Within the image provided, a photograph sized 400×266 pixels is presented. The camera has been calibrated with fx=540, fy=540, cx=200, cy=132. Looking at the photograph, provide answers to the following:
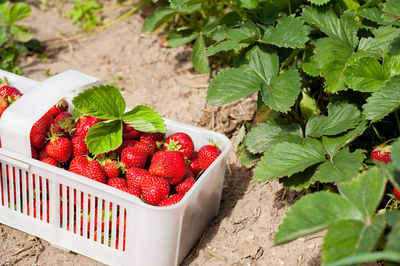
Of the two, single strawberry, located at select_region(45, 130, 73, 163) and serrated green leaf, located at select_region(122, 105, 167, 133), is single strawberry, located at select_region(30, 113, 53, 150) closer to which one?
single strawberry, located at select_region(45, 130, 73, 163)

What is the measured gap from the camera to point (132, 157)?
1.57m

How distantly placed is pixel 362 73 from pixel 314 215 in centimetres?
53

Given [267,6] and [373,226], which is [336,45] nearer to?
[267,6]

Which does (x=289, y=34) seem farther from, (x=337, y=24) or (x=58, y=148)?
(x=58, y=148)

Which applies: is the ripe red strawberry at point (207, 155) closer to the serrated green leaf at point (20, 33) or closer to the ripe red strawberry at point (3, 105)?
the ripe red strawberry at point (3, 105)

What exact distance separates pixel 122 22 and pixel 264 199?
1325 mm

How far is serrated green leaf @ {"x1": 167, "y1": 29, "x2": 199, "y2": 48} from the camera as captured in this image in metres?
2.16

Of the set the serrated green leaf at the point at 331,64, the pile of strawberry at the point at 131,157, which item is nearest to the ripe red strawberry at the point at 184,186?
the pile of strawberry at the point at 131,157

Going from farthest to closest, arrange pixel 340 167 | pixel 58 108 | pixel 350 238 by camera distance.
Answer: pixel 58 108, pixel 340 167, pixel 350 238

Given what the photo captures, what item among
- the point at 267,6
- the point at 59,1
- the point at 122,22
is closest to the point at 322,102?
the point at 267,6

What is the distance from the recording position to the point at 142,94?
7.39 feet

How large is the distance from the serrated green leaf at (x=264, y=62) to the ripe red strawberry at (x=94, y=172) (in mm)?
545

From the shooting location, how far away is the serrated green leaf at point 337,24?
1551 millimetres

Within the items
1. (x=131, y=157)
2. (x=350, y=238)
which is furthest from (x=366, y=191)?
(x=131, y=157)
